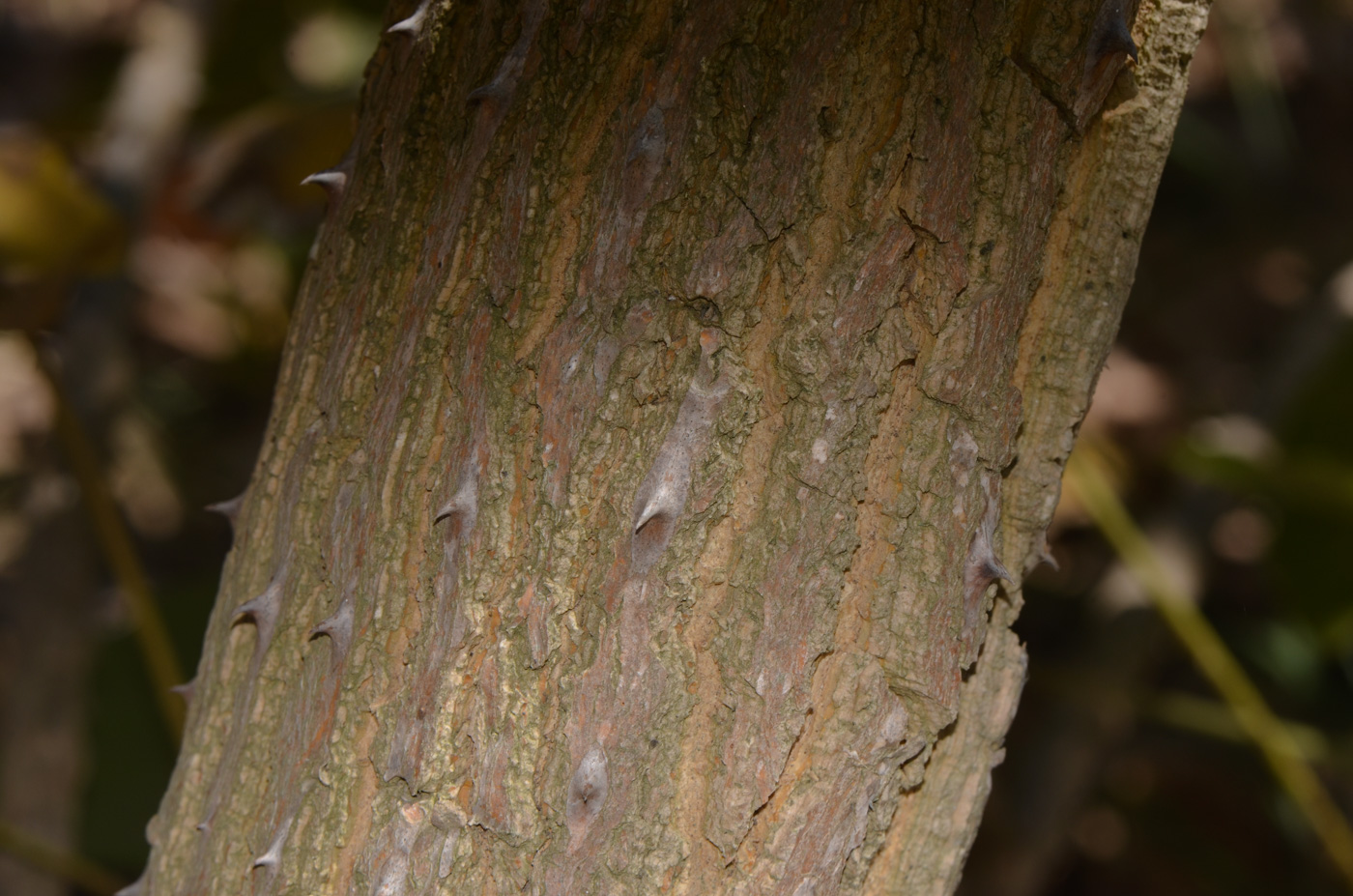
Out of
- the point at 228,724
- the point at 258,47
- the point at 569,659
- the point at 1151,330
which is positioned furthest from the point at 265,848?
the point at 1151,330

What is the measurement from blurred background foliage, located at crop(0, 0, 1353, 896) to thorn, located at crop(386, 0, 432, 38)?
79 cm

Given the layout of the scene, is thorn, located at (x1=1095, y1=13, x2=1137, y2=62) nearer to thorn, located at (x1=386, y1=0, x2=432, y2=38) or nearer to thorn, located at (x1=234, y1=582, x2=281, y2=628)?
thorn, located at (x1=386, y1=0, x2=432, y2=38)

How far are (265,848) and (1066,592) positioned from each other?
185cm

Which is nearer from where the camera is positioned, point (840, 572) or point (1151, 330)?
point (840, 572)

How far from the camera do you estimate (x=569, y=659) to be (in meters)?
0.48

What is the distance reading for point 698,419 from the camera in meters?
0.47

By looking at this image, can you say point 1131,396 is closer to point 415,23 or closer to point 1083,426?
point 1083,426

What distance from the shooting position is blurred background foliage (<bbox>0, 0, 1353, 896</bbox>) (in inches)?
57.6

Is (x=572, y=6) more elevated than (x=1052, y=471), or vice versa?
(x=572, y=6)

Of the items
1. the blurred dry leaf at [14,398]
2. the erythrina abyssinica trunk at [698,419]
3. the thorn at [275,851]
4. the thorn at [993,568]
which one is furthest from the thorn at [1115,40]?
the blurred dry leaf at [14,398]

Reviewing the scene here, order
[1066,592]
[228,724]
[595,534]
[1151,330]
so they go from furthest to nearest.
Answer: [1151,330]
[1066,592]
[228,724]
[595,534]

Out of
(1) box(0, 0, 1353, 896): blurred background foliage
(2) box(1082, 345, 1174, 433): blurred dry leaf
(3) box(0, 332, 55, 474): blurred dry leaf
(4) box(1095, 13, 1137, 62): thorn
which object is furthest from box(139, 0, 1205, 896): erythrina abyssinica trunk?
(3) box(0, 332, 55, 474): blurred dry leaf

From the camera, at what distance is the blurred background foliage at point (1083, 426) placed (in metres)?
1.46

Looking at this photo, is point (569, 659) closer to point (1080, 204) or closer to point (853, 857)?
point (853, 857)
